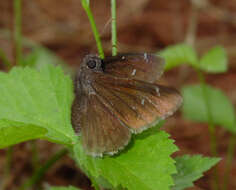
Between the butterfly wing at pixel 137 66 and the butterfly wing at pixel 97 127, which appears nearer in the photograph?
the butterfly wing at pixel 97 127

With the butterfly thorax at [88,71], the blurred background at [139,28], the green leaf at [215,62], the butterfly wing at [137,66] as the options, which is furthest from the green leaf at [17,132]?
the blurred background at [139,28]

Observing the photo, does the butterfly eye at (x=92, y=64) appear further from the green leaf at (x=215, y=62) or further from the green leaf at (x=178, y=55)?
the green leaf at (x=215, y=62)

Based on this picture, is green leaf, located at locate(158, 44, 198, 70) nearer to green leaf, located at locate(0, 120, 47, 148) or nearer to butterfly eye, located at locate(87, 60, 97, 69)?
butterfly eye, located at locate(87, 60, 97, 69)

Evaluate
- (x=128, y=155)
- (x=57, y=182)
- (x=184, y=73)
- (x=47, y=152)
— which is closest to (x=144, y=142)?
A: (x=128, y=155)

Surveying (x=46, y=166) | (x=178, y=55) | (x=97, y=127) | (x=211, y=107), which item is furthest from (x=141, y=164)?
(x=211, y=107)

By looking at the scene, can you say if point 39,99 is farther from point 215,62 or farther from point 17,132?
point 215,62

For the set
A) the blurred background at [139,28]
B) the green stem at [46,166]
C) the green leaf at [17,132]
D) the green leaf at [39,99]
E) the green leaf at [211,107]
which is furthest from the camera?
the blurred background at [139,28]
